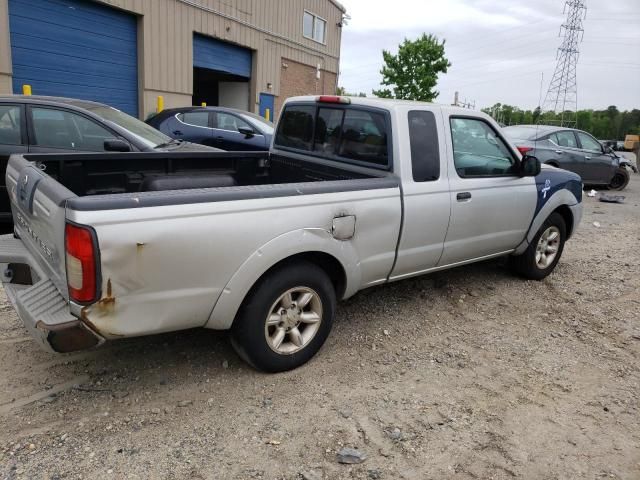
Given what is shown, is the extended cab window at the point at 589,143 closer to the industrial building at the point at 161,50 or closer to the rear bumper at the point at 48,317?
the industrial building at the point at 161,50

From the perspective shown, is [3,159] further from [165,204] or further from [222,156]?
[165,204]

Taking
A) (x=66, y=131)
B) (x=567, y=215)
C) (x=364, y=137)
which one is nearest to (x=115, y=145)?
(x=66, y=131)

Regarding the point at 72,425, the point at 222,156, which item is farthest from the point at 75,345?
the point at 222,156

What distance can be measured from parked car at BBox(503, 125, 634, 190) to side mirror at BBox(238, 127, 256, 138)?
560 cm

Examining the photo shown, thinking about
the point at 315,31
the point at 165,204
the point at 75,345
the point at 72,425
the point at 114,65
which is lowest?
the point at 72,425

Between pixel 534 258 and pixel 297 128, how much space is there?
107 inches

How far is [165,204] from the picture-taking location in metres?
2.54

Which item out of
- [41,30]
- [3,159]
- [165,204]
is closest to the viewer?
[165,204]

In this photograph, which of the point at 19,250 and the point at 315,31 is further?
the point at 315,31

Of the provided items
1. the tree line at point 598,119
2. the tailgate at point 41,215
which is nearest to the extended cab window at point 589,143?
the tailgate at point 41,215

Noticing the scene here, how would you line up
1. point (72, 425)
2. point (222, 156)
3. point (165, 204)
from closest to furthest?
point (165, 204)
point (72, 425)
point (222, 156)

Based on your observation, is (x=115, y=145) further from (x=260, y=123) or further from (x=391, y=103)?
(x=260, y=123)

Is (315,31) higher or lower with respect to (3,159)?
higher

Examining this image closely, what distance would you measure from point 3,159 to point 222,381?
391cm
